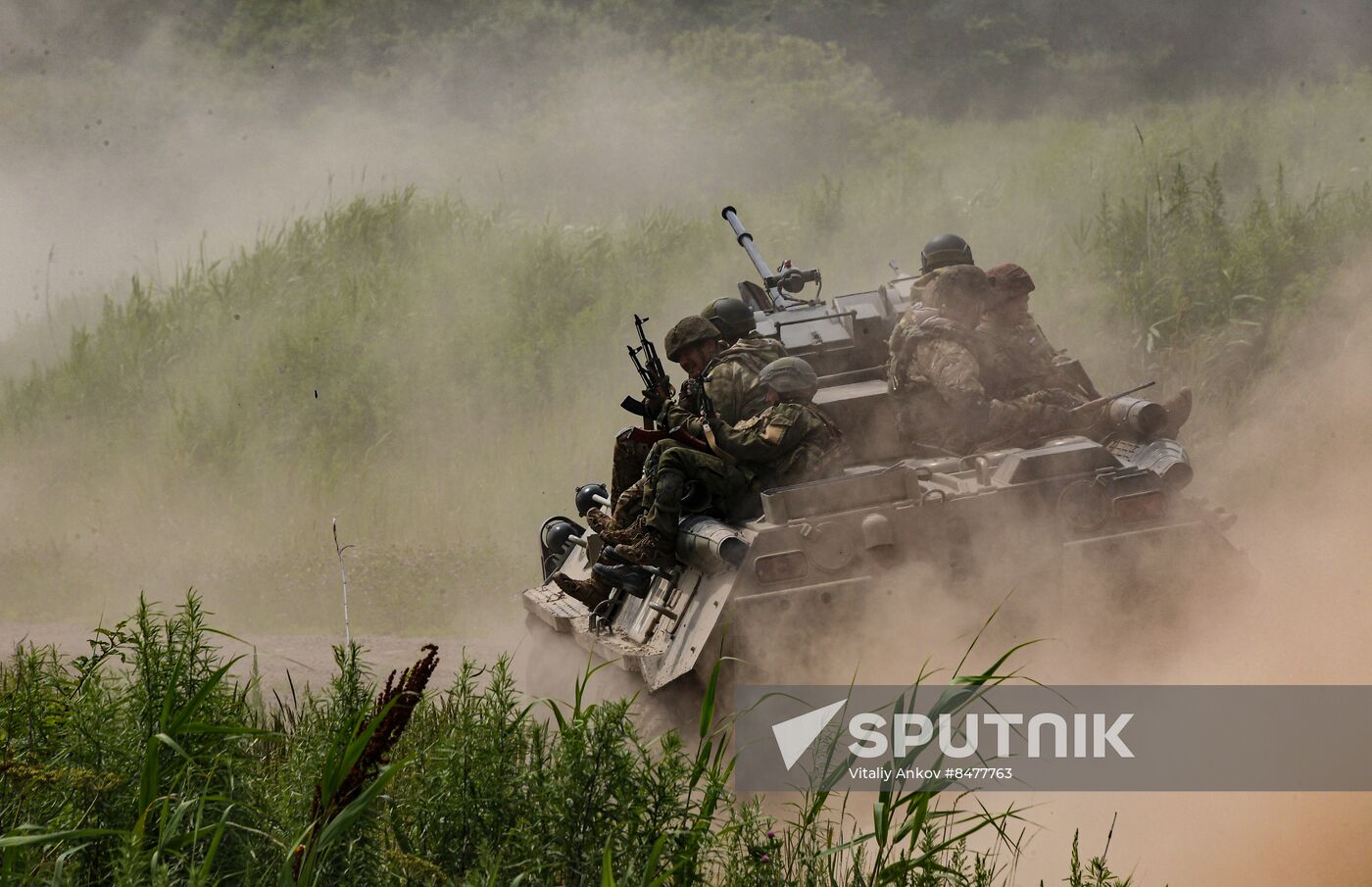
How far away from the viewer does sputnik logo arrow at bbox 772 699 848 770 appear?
6.85m

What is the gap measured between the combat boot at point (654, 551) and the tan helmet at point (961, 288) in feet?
7.25

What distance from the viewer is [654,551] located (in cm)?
797

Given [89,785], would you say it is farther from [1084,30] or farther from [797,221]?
[1084,30]

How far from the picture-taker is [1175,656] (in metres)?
7.60

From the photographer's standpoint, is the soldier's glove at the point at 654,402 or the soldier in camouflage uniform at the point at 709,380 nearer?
the soldier in camouflage uniform at the point at 709,380

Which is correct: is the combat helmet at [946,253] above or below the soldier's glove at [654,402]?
above

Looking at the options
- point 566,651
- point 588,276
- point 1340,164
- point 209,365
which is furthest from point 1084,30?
point 566,651

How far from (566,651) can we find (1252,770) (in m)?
4.27

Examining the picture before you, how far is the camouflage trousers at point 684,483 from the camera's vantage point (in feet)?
26.0

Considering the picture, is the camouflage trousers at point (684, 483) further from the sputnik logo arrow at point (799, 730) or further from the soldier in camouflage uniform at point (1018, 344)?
the soldier in camouflage uniform at point (1018, 344)

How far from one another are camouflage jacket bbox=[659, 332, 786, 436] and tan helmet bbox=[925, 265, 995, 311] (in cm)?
99

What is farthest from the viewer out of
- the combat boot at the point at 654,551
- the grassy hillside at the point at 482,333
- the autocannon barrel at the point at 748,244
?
the grassy hillside at the point at 482,333

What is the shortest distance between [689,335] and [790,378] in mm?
992

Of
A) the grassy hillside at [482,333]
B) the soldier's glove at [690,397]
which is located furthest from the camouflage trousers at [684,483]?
the grassy hillside at [482,333]
